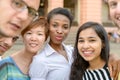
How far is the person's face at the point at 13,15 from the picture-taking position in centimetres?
171

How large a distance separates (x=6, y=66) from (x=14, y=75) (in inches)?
4.0

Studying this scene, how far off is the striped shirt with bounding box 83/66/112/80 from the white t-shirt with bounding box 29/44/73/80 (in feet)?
0.58

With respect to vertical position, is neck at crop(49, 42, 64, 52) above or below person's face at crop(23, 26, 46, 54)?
below

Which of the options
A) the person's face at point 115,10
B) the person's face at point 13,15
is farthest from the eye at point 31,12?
the person's face at point 115,10

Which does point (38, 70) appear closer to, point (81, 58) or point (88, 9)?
point (81, 58)

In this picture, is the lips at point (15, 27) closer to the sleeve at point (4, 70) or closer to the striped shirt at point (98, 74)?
the sleeve at point (4, 70)

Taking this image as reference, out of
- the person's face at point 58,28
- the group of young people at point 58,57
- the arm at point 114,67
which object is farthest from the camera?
the person's face at point 58,28

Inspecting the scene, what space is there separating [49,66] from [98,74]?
0.43 metres

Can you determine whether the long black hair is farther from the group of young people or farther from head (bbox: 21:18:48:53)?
head (bbox: 21:18:48:53)

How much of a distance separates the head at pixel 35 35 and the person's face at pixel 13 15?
1.39 metres

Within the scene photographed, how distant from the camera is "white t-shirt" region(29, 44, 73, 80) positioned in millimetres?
Answer: 3136

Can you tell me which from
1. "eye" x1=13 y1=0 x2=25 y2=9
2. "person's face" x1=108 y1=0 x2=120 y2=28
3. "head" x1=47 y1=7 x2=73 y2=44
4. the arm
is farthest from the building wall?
"eye" x1=13 y1=0 x2=25 y2=9

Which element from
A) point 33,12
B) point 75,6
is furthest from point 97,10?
point 33,12

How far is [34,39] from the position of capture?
3.20 m
